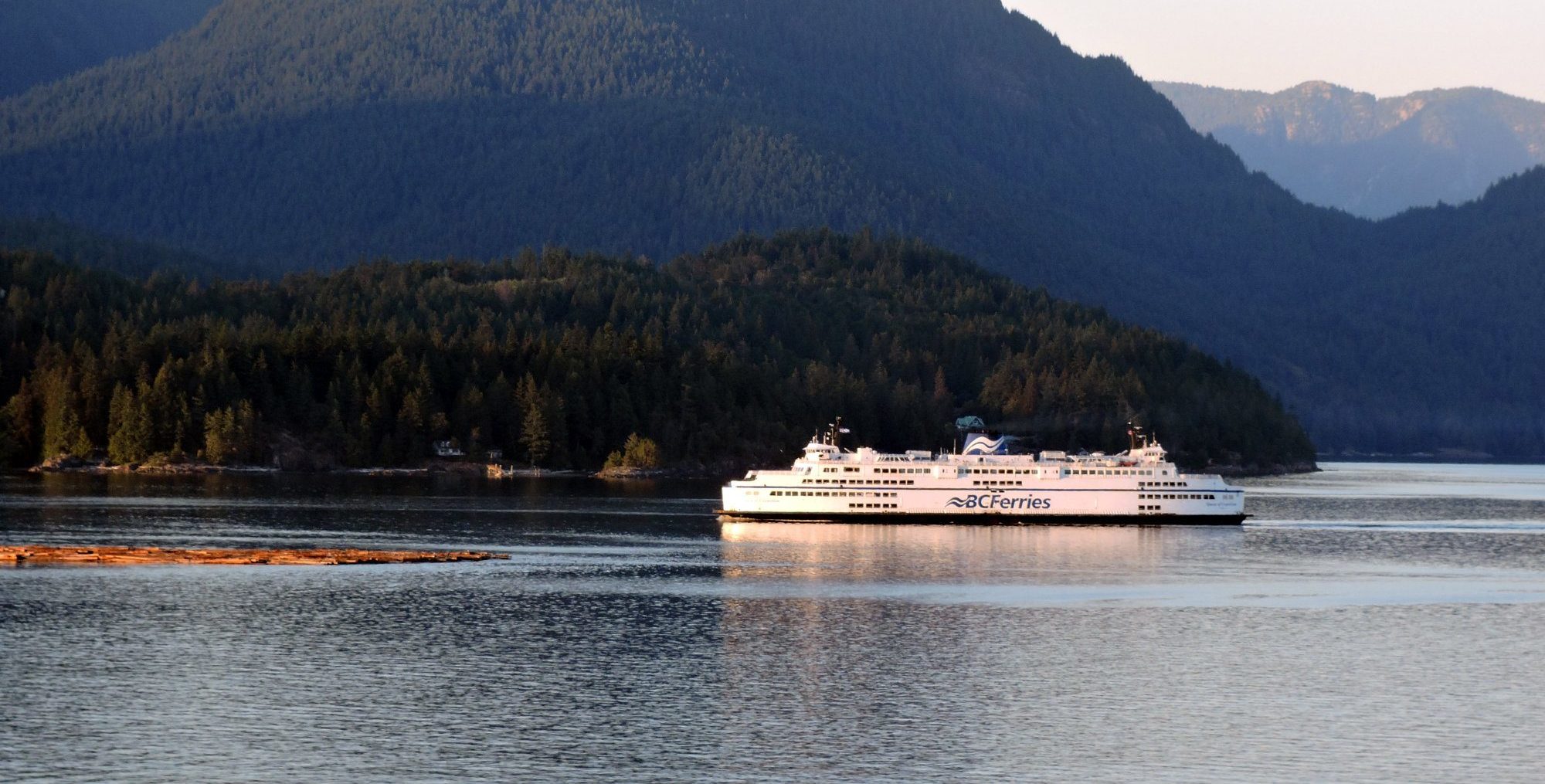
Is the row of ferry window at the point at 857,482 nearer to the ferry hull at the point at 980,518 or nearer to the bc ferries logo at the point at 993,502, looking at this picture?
the ferry hull at the point at 980,518

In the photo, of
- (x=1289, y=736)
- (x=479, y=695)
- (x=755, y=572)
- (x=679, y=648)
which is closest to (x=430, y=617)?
(x=679, y=648)

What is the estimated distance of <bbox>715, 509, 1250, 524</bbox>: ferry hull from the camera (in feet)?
576

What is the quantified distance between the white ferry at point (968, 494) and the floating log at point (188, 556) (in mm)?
49900

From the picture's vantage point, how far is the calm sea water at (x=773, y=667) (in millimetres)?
70062

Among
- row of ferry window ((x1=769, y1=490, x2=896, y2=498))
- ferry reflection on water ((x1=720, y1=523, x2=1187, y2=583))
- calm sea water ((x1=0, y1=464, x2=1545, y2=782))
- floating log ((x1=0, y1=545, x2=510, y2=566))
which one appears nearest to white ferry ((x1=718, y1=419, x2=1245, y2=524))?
row of ferry window ((x1=769, y1=490, x2=896, y2=498))

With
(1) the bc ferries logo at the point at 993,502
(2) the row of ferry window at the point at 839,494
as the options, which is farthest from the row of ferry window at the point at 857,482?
(1) the bc ferries logo at the point at 993,502

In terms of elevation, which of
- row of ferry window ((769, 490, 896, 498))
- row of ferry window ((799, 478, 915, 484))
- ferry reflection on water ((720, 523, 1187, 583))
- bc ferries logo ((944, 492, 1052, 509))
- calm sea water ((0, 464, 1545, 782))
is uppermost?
row of ferry window ((799, 478, 915, 484))

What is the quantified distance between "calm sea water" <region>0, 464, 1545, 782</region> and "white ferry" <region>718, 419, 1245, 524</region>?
28.1 m

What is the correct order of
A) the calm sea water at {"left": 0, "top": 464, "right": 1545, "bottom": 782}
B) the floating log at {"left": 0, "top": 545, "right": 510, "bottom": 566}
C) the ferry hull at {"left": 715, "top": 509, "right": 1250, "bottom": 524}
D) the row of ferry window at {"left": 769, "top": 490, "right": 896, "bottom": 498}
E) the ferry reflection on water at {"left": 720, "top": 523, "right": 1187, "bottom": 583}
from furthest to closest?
the row of ferry window at {"left": 769, "top": 490, "right": 896, "bottom": 498}, the ferry hull at {"left": 715, "top": 509, "right": 1250, "bottom": 524}, the ferry reflection on water at {"left": 720, "top": 523, "right": 1187, "bottom": 583}, the floating log at {"left": 0, "top": 545, "right": 510, "bottom": 566}, the calm sea water at {"left": 0, "top": 464, "right": 1545, "bottom": 782}

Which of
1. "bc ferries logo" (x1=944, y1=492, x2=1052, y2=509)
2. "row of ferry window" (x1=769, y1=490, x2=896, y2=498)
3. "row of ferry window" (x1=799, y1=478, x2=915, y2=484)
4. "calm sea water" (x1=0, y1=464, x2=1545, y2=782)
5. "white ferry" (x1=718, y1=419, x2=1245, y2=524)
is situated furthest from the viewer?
"row of ferry window" (x1=799, y1=478, x2=915, y2=484)

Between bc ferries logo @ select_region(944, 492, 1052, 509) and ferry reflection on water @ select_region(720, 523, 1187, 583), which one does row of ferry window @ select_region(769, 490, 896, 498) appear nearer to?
ferry reflection on water @ select_region(720, 523, 1187, 583)

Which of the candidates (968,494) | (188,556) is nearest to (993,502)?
(968,494)

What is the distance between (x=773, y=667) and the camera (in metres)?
88.4

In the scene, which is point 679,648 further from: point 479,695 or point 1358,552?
point 1358,552
